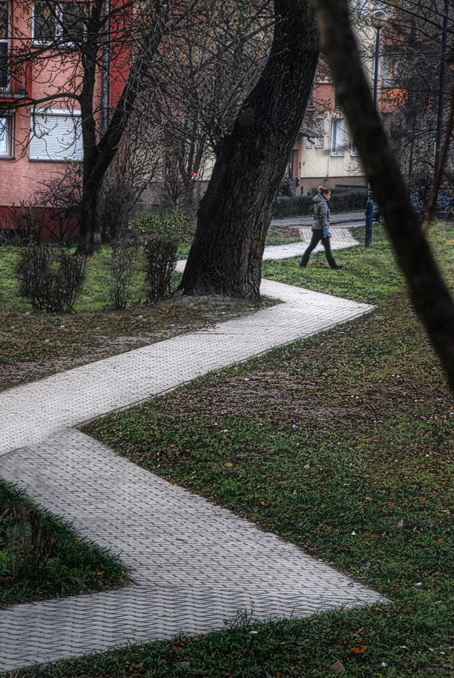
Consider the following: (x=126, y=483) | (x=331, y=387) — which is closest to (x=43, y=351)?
(x=331, y=387)

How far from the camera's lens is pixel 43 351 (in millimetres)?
11047

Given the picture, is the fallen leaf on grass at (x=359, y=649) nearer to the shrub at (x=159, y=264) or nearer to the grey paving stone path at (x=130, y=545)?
the grey paving stone path at (x=130, y=545)

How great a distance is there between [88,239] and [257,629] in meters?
16.8

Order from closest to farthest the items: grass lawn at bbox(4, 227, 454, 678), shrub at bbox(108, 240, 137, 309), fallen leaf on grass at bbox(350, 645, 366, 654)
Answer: grass lawn at bbox(4, 227, 454, 678)
fallen leaf on grass at bbox(350, 645, 366, 654)
shrub at bbox(108, 240, 137, 309)

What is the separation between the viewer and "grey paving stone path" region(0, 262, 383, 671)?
414 centimetres

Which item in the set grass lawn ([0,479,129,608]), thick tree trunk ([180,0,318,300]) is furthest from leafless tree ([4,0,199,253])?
grass lawn ([0,479,129,608])

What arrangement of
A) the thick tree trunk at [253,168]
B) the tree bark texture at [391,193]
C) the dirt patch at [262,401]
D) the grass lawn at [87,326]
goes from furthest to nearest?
1. the thick tree trunk at [253,168]
2. the grass lawn at [87,326]
3. the dirt patch at [262,401]
4. the tree bark texture at [391,193]

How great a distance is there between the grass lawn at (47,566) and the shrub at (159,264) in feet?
30.4

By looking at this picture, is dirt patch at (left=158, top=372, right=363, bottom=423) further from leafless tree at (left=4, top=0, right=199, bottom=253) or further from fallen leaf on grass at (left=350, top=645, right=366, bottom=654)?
leafless tree at (left=4, top=0, right=199, bottom=253)

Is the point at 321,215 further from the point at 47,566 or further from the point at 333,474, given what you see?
the point at 47,566

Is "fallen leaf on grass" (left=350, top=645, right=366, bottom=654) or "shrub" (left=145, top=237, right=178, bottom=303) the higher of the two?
"shrub" (left=145, top=237, right=178, bottom=303)

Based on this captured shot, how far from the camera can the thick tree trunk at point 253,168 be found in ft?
43.5

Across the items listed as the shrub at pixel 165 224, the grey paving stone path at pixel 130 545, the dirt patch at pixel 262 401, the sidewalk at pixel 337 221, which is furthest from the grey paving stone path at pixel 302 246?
the grey paving stone path at pixel 130 545

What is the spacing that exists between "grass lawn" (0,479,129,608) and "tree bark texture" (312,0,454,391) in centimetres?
368
